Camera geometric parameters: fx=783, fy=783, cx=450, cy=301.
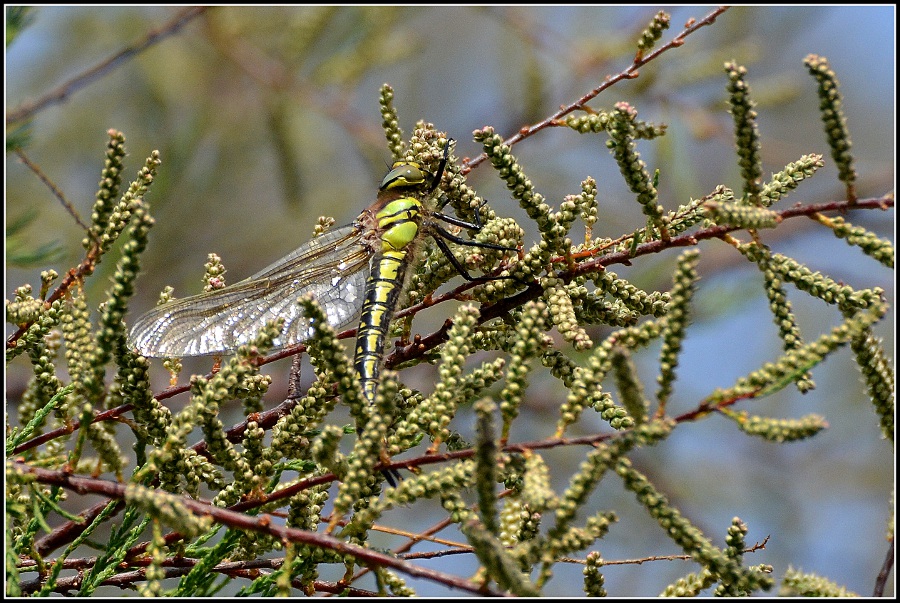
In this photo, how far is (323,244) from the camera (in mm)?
2488

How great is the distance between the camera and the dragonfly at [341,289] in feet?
6.74

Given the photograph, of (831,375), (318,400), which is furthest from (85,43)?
(831,375)

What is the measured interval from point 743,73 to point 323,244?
1.53 metres

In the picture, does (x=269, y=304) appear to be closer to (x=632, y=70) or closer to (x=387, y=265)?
(x=387, y=265)

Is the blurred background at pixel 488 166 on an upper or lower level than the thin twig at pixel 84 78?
upper

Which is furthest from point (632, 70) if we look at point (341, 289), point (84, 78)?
point (84, 78)

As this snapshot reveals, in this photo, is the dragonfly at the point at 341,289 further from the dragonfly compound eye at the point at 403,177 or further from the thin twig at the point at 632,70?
the thin twig at the point at 632,70

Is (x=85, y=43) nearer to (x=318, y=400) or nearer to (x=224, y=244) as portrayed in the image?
(x=224, y=244)

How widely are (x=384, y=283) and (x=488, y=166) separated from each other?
2502 millimetres

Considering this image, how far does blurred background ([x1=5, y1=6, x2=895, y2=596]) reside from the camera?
166 inches

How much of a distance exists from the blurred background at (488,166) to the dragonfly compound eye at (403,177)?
0.90 meters

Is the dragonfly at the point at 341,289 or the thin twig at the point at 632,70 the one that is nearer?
the thin twig at the point at 632,70

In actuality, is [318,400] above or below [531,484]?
above

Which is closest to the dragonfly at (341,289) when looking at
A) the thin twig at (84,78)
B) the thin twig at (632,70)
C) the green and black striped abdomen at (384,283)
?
the green and black striped abdomen at (384,283)
